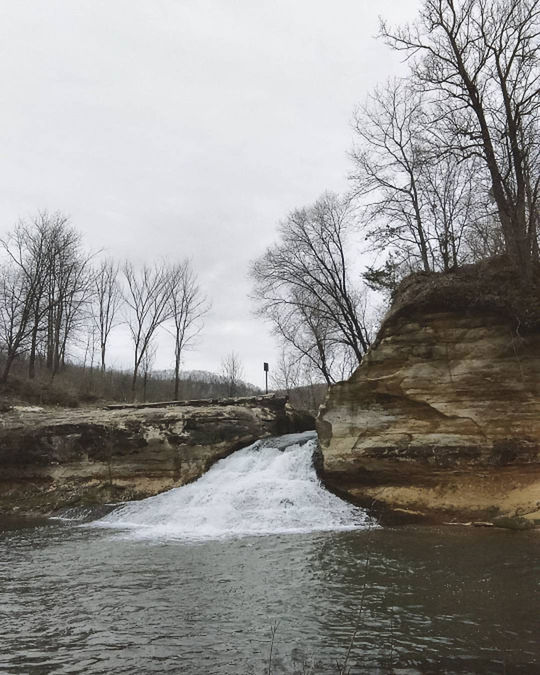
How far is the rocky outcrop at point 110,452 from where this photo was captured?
14.8 metres

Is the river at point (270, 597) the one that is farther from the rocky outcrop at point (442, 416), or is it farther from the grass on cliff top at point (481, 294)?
the grass on cliff top at point (481, 294)

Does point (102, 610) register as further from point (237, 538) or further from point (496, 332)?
point (496, 332)

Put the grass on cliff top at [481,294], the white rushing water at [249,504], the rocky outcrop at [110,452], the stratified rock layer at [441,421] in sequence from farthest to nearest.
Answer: the rocky outcrop at [110,452] < the grass on cliff top at [481,294] < the stratified rock layer at [441,421] < the white rushing water at [249,504]

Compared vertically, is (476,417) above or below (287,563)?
above

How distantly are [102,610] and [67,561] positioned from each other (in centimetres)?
306

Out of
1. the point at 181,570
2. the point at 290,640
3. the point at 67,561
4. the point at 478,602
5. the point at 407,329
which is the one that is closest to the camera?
the point at 290,640

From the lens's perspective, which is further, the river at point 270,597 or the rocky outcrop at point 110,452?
the rocky outcrop at point 110,452

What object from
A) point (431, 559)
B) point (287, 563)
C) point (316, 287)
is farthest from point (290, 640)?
point (316, 287)

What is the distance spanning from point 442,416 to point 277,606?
7728 millimetres

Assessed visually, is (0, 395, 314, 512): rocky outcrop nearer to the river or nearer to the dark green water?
the river

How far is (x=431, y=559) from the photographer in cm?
770

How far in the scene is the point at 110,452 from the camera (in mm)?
15289

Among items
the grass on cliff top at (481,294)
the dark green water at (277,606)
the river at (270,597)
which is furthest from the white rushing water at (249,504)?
the grass on cliff top at (481,294)

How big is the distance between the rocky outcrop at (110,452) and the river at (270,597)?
127 inches
